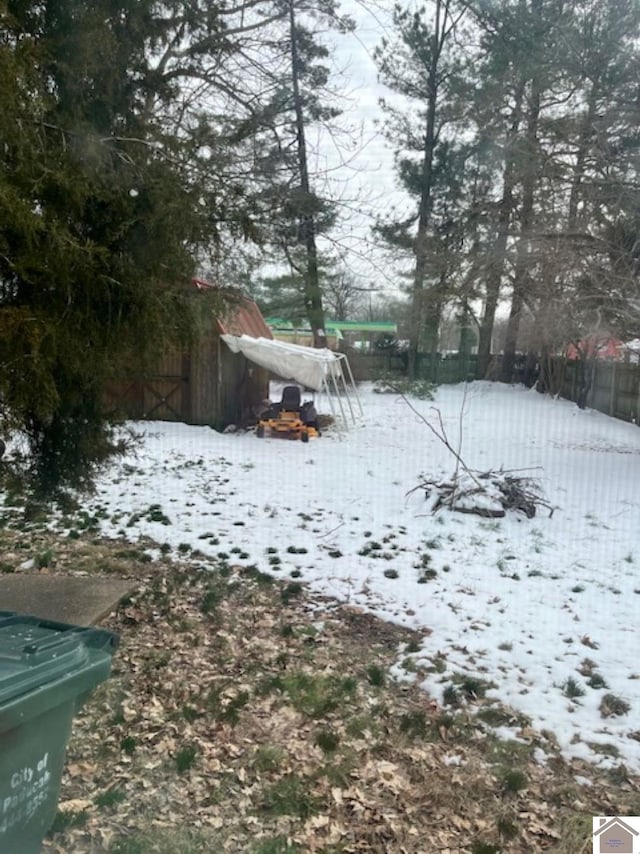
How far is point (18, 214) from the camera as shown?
2512 millimetres

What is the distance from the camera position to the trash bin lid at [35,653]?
1.45 meters

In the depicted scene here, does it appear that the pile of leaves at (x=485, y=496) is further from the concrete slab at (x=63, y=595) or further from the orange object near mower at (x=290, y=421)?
the orange object near mower at (x=290, y=421)

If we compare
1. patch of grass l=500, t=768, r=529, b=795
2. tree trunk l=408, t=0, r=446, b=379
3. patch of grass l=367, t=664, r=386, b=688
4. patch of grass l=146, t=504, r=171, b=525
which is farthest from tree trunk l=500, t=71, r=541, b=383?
patch of grass l=500, t=768, r=529, b=795

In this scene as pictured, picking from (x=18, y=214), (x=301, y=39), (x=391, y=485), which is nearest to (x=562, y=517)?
(x=391, y=485)

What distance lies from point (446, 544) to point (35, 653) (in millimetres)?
4127

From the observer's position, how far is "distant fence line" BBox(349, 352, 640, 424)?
48.1 feet

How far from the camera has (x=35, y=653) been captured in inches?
61.7

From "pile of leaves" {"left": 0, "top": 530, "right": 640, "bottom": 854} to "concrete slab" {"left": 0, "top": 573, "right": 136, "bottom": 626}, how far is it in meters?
0.19

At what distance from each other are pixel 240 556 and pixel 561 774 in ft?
9.32

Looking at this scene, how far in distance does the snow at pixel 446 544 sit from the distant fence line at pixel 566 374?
16.1 feet

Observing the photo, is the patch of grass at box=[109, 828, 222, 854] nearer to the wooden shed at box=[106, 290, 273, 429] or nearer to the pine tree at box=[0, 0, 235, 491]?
the pine tree at box=[0, 0, 235, 491]

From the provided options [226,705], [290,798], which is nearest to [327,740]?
[290,798]

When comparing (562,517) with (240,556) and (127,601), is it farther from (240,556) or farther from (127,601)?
(127,601)

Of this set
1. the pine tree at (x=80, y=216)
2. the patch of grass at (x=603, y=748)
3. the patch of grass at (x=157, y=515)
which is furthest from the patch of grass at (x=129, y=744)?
the patch of grass at (x=157, y=515)
